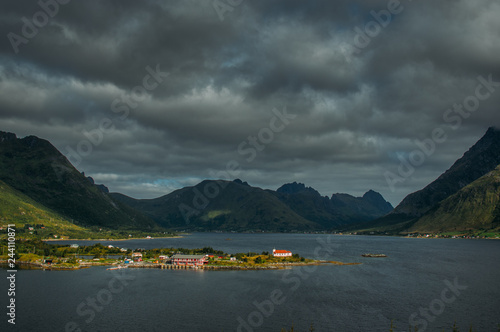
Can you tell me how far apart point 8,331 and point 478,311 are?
322ft

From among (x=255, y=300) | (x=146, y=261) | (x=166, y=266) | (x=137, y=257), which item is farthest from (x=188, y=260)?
(x=255, y=300)

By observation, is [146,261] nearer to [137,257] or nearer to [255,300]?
[137,257]

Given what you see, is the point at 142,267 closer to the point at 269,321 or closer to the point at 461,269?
the point at 269,321

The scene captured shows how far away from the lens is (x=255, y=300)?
97688 millimetres

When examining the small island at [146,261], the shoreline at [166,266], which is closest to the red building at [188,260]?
the small island at [146,261]

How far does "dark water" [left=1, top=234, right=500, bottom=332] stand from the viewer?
77.6 meters

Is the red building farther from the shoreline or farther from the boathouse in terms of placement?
the boathouse

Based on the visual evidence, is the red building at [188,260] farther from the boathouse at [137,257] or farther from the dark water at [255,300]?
the boathouse at [137,257]

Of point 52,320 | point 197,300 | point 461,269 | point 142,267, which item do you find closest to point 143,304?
point 197,300

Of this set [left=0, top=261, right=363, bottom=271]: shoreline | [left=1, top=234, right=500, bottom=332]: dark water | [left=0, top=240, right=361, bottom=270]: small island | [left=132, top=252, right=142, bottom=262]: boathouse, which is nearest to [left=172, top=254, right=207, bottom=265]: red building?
[left=0, top=240, right=361, bottom=270]: small island

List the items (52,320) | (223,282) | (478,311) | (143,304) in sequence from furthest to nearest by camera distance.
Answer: (223,282) < (143,304) < (478,311) < (52,320)

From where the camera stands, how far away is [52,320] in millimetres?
77750

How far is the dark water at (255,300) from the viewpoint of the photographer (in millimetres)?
77562

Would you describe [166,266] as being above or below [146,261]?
below
